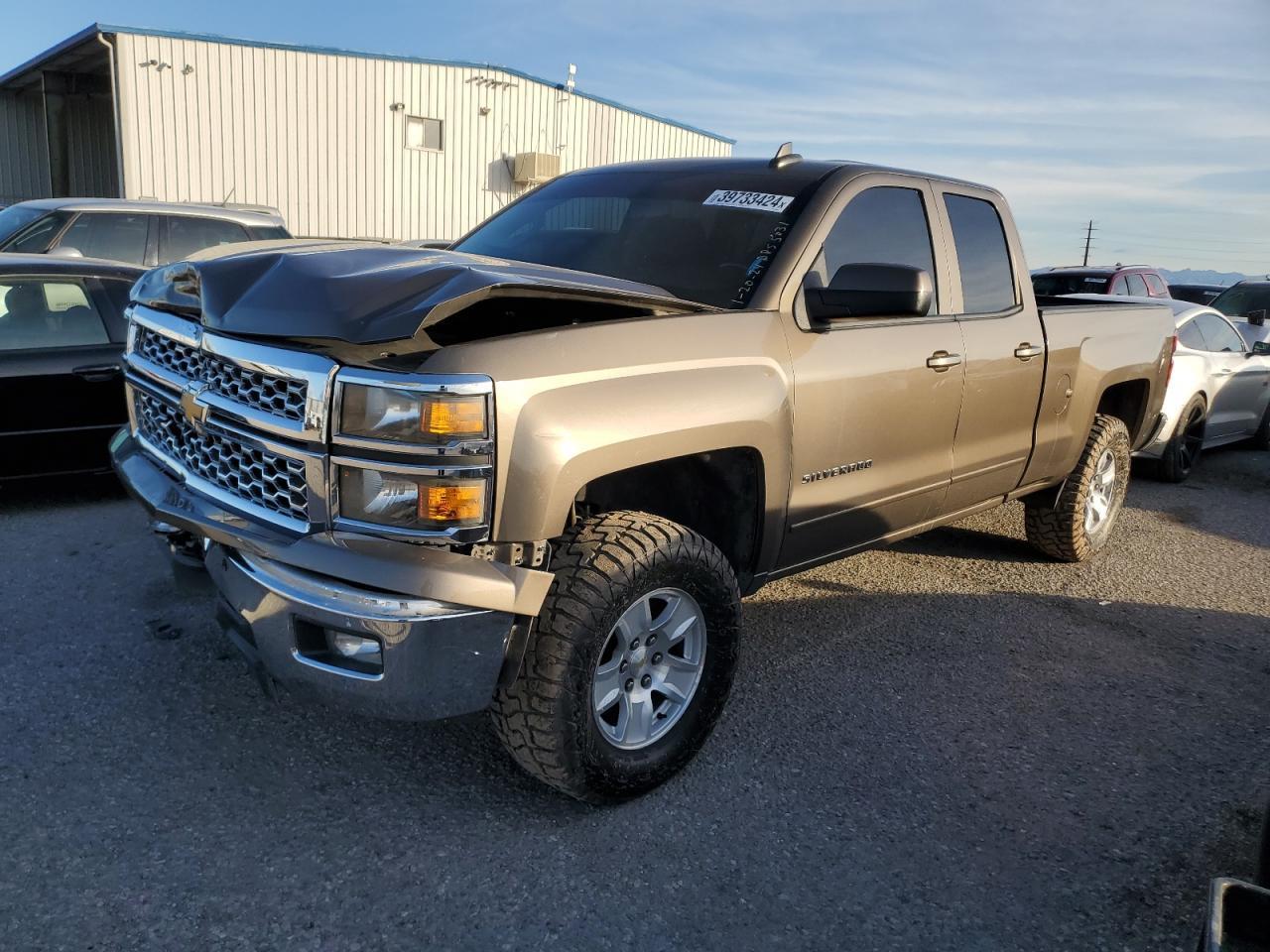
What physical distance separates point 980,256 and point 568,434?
2789mm

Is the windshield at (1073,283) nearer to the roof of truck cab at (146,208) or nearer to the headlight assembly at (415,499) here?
the roof of truck cab at (146,208)

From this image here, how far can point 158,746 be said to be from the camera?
10.2 ft

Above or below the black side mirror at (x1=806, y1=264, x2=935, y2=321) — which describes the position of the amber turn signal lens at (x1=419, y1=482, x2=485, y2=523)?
below

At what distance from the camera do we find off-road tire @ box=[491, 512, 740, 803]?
2627 mm

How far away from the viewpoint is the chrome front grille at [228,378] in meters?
2.51

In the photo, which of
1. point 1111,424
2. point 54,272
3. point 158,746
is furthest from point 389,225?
point 158,746

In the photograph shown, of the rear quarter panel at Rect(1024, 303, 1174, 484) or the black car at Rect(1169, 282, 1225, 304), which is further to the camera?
the black car at Rect(1169, 282, 1225, 304)

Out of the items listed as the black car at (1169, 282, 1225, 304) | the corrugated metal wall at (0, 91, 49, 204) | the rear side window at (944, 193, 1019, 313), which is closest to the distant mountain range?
the black car at (1169, 282, 1225, 304)

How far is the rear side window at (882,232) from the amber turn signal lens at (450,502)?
1.74 metres

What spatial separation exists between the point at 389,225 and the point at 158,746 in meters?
18.4

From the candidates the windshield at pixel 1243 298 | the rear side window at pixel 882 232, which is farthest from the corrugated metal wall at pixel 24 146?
the rear side window at pixel 882 232

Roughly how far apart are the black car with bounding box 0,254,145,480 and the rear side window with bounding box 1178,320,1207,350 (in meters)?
7.93

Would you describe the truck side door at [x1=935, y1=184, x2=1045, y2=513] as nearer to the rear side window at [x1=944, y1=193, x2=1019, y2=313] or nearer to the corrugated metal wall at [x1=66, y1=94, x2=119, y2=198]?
the rear side window at [x1=944, y1=193, x2=1019, y2=313]

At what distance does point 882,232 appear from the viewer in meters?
3.94
